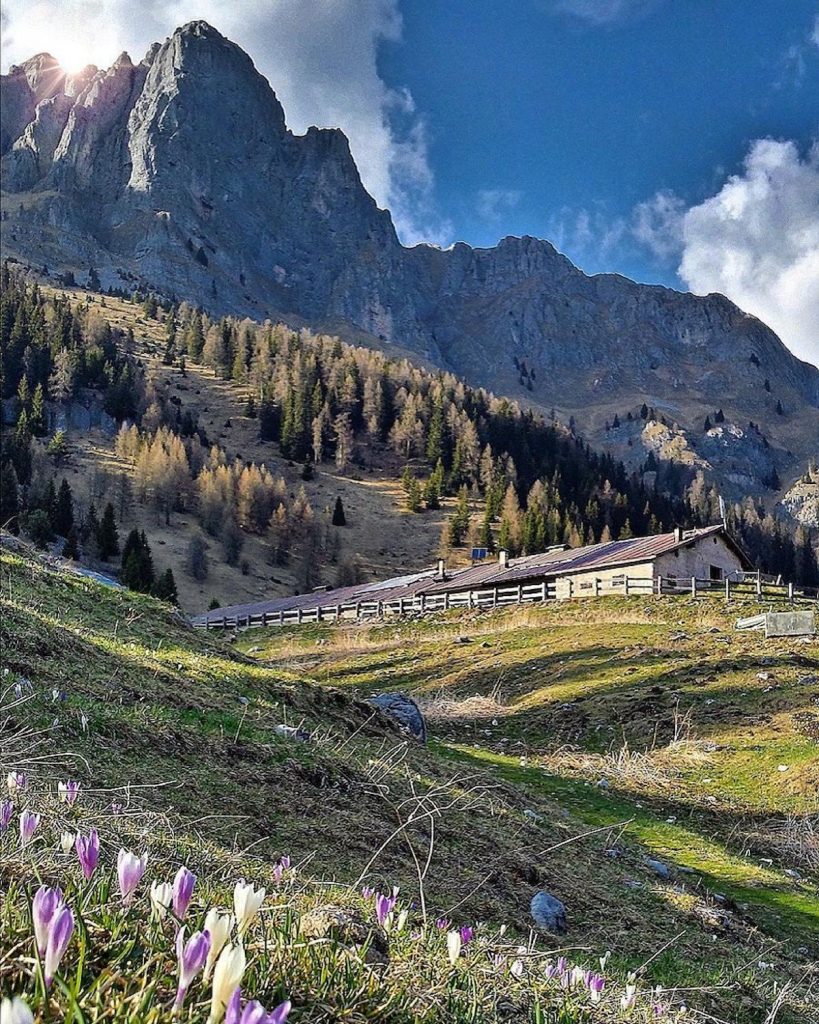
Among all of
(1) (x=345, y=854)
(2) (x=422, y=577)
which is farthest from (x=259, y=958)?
(2) (x=422, y=577)

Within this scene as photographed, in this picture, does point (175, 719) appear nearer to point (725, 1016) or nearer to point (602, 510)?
point (725, 1016)

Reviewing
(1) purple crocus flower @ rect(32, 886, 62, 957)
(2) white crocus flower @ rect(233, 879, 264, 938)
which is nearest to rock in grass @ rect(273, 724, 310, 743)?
(2) white crocus flower @ rect(233, 879, 264, 938)

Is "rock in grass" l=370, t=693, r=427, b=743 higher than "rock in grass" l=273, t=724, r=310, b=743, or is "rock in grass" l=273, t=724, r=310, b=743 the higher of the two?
"rock in grass" l=273, t=724, r=310, b=743

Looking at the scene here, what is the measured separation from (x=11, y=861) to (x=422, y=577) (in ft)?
228

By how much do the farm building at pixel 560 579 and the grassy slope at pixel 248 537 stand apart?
2387cm

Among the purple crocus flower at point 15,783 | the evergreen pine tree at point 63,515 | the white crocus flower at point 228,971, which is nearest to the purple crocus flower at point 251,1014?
the white crocus flower at point 228,971

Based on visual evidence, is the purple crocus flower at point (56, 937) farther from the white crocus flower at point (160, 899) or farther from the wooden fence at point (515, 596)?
the wooden fence at point (515, 596)

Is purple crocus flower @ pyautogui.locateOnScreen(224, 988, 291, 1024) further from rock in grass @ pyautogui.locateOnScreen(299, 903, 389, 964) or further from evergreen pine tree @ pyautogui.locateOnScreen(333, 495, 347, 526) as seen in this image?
evergreen pine tree @ pyautogui.locateOnScreen(333, 495, 347, 526)

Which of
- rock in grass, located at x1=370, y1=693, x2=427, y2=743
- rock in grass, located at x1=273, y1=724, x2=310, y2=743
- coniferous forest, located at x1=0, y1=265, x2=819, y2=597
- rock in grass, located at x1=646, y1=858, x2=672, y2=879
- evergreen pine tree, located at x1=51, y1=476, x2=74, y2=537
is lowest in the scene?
rock in grass, located at x1=646, y1=858, x2=672, y2=879

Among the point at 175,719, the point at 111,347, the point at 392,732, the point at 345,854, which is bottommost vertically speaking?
the point at 392,732

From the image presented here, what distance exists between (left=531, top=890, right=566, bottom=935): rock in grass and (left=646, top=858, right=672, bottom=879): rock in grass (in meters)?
3.47

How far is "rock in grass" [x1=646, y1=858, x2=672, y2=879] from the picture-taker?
31.4 ft

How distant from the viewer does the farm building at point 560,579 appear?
153ft

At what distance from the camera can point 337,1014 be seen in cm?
191
